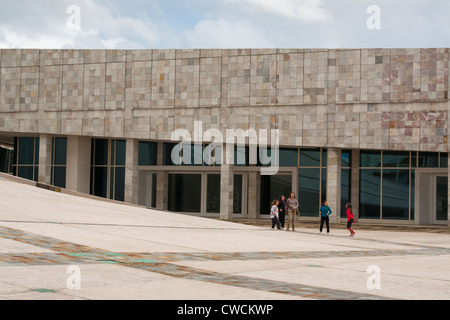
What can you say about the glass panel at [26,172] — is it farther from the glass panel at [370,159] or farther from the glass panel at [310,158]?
the glass panel at [370,159]

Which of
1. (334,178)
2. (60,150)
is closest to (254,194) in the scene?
(334,178)

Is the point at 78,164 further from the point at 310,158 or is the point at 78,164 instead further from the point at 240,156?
the point at 310,158

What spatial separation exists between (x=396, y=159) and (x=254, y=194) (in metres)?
9.01

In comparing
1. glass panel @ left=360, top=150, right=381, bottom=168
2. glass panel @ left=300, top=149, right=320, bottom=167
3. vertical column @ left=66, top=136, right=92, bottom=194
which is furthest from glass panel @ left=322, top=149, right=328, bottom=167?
vertical column @ left=66, top=136, right=92, bottom=194

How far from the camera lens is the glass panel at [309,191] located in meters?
38.2

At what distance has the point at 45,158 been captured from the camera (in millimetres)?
43844

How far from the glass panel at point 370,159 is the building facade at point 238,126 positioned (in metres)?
0.06

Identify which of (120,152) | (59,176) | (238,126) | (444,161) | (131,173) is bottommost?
(59,176)

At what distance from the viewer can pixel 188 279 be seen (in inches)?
351

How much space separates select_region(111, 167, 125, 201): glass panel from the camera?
42.6 meters

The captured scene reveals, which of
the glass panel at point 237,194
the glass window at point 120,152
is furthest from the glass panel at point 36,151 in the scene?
the glass panel at point 237,194

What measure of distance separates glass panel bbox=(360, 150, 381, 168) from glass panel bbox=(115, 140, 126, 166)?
1588cm
